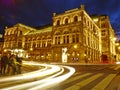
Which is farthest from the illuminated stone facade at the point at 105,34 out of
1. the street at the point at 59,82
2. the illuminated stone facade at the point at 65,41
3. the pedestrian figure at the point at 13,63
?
the pedestrian figure at the point at 13,63

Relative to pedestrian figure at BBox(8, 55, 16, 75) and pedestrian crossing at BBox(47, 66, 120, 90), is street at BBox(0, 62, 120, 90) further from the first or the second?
pedestrian figure at BBox(8, 55, 16, 75)

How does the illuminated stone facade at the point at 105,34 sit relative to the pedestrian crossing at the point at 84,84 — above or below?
above

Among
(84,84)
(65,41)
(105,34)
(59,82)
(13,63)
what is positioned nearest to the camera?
(84,84)

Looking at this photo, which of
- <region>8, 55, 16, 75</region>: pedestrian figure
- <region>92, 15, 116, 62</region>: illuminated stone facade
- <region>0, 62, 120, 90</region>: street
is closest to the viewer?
<region>0, 62, 120, 90</region>: street

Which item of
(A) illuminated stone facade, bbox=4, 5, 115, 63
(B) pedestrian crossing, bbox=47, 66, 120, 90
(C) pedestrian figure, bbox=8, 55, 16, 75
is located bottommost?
(B) pedestrian crossing, bbox=47, 66, 120, 90

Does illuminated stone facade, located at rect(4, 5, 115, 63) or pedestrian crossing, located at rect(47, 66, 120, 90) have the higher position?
illuminated stone facade, located at rect(4, 5, 115, 63)

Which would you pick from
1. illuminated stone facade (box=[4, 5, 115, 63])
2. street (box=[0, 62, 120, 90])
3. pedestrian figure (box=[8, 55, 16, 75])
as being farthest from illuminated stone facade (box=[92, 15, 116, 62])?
pedestrian figure (box=[8, 55, 16, 75])

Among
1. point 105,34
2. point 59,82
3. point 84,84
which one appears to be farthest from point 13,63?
point 105,34

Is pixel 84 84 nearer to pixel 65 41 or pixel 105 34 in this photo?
pixel 65 41

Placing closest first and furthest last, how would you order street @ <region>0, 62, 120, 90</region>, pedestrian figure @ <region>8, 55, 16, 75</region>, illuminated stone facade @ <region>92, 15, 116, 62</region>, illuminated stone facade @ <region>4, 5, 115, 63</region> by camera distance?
1. street @ <region>0, 62, 120, 90</region>
2. pedestrian figure @ <region>8, 55, 16, 75</region>
3. illuminated stone facade @ <region>4, 5, 115, 63</region>
4. illuminated stone facade @ <region>92, 15, 116, 62</region>

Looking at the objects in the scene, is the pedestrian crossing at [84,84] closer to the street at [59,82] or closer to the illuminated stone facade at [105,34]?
the street at [59,82]

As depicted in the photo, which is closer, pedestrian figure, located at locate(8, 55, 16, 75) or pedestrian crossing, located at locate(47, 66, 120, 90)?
pedestrian crossing, located at locate(47, 66, 120, 90)

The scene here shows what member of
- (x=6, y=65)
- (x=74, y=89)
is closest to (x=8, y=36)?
(x=6, y=65)

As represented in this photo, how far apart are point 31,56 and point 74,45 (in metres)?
20.5
